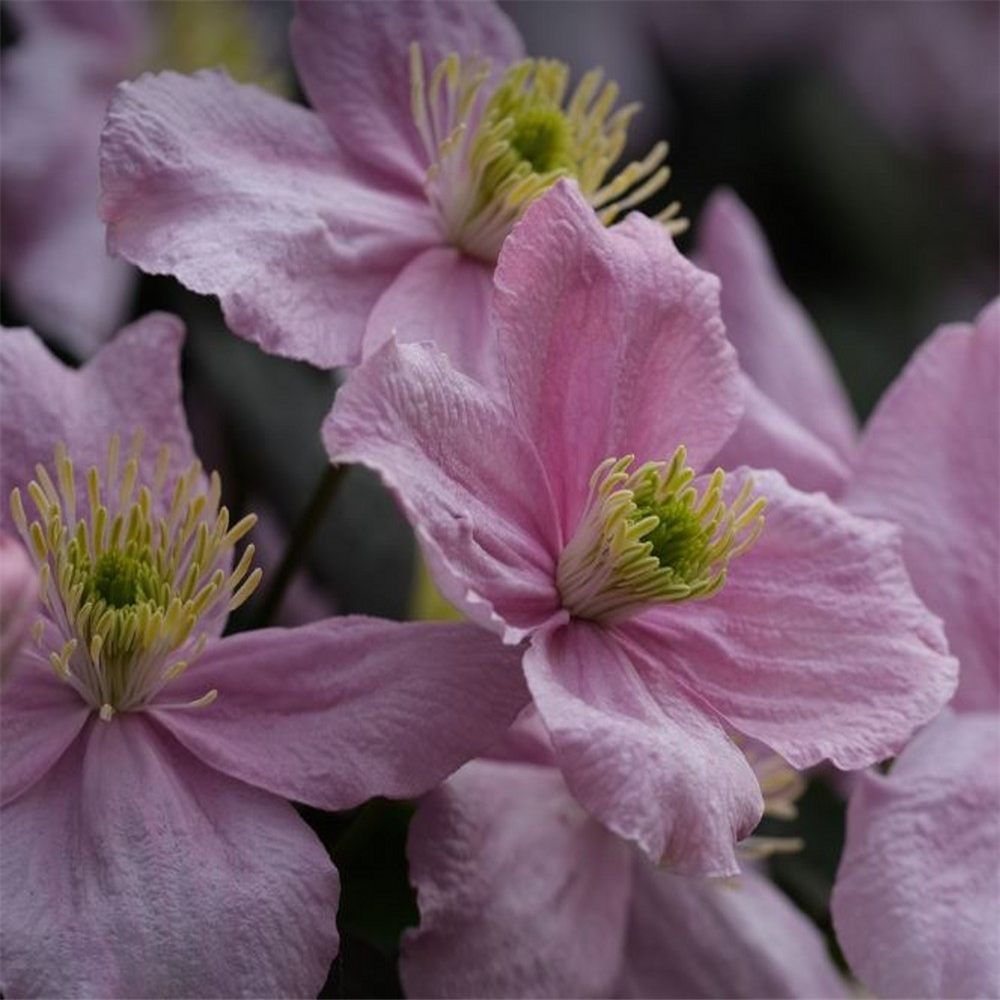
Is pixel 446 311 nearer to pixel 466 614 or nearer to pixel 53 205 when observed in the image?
pixel 466 614

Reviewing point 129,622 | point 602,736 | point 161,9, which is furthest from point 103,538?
point 161,9

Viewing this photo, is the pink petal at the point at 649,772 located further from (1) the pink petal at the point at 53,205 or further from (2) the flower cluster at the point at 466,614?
(1) the pink petal at the point at 53,205

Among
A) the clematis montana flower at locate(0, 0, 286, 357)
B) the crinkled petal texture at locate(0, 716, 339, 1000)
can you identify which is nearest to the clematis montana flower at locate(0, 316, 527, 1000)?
the crinkled petal texture at locate(0, 716, 339, 1000)

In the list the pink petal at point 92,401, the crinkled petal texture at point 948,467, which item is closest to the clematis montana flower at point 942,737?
the crinkled petal texture at point 948,467

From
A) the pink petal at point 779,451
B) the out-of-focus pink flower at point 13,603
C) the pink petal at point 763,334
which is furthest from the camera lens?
the pink petal at point 763,334

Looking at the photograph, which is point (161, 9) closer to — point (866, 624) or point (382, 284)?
point (382, 284)

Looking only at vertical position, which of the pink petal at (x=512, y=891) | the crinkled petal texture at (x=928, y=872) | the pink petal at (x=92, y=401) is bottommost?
the pink petal at (x=512, y=891)

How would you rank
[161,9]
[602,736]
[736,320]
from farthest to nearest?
1. [161,9]
2. [736,320]
3. [602,736]

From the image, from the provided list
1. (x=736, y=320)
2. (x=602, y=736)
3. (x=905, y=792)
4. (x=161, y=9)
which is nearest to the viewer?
(x=602, y=736)
